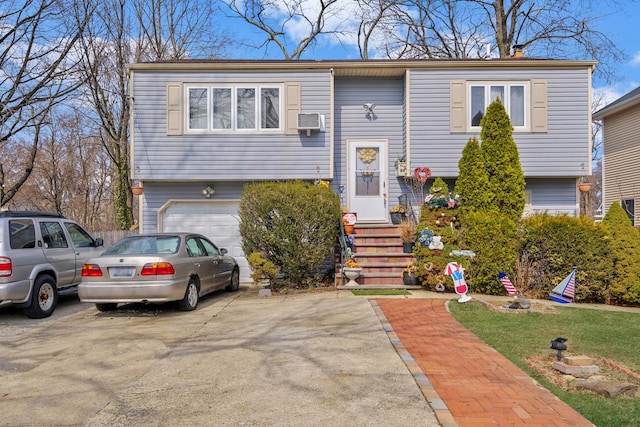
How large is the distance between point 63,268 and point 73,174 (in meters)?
23.7

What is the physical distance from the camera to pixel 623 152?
782 inches

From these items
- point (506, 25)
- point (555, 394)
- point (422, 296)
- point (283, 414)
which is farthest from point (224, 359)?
point (506, 25)

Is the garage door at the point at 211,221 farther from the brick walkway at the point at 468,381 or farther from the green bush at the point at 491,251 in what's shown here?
the brick walkway at the point at 468,381

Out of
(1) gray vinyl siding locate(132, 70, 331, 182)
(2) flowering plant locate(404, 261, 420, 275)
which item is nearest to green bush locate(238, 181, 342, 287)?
(2) flowering plant locate(404, 261, 420, 275)

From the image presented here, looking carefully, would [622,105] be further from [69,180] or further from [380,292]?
[69,180]

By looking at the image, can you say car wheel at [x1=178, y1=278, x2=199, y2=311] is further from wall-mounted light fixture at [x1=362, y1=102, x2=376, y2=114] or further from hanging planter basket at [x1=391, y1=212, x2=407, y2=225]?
wall-mounted light fixture at [x1=362, y1=102, x2=376, y2=114]

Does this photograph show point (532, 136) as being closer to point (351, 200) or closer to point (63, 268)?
point (351, 200)

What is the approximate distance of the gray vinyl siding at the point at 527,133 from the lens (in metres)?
13.0

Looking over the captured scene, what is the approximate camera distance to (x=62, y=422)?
385 centimetres

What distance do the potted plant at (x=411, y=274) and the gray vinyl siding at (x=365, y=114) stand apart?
378cm

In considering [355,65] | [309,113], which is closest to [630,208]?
[355,65]

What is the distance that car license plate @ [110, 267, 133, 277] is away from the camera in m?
7.97

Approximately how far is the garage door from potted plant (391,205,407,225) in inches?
168

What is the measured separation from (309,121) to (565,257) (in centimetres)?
679
